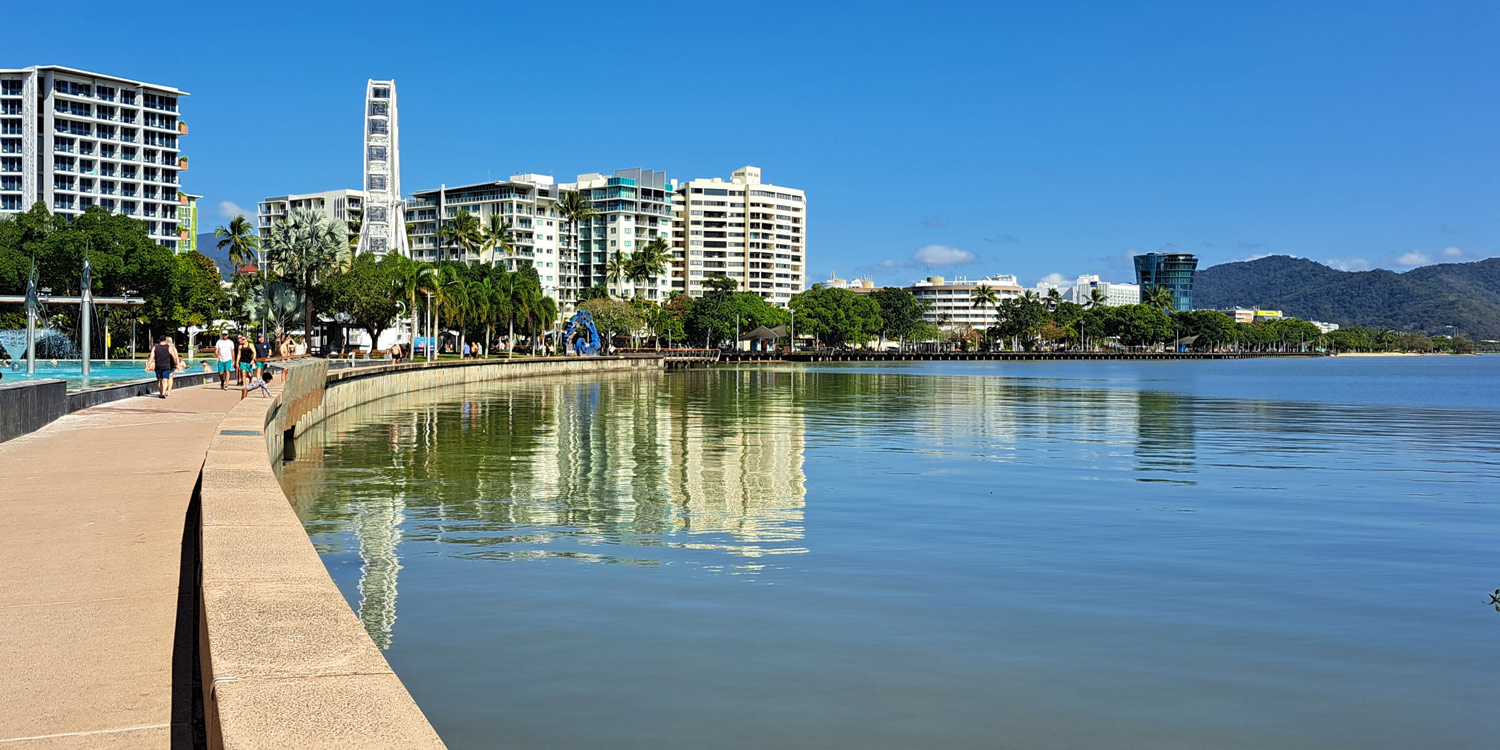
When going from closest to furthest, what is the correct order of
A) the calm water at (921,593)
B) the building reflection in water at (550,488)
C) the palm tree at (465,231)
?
the calm water at (921,593)
the building reflection in water at (550,488)
the palm tree at (465,231)

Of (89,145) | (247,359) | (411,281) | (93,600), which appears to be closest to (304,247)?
(411,281)

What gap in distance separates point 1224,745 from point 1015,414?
37783mm

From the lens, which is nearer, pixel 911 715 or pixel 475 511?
pixel 911 715

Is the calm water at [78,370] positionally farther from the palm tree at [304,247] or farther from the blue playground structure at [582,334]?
the blue playground structure at [582,334]

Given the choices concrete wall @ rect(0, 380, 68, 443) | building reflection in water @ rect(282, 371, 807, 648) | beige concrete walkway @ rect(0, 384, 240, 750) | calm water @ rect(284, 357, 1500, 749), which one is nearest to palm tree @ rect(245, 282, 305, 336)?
building reflection in water @ rect(282, 371, 807, 648)

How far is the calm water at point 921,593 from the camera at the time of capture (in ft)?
27.2

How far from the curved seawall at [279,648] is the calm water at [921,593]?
1693 mm

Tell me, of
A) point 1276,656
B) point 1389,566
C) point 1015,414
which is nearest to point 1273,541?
point 1389,566

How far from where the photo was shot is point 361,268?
8694cm

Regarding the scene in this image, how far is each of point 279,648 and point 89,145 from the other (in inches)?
5977

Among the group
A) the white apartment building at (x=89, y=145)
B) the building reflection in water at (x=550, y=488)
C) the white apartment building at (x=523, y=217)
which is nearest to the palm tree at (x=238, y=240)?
the white apartment building at (x=89, y=145)

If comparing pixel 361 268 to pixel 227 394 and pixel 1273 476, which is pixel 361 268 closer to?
pixel 227 394

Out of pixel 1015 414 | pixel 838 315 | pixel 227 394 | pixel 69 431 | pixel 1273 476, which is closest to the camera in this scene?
pixel 69 431

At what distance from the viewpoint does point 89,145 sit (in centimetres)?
13538
